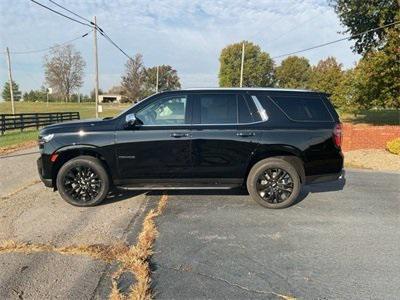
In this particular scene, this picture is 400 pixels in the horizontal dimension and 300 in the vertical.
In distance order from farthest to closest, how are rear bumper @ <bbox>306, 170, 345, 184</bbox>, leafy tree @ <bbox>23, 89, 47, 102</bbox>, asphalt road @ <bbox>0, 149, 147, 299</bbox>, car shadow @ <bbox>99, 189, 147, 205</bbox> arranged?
leafy tree @ <bbox>23, 89, 47, 102</bbox>, car shadow @ <bbox>99, 189, 147, 205</bbox>, rear bumper @ <bbox>306, 170, 345, 184</bbox>, asphalt road @ <bbox>0, 149, 147, 299</bbox>

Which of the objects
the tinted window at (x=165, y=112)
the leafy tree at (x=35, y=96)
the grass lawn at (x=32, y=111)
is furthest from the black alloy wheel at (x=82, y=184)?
the leafy tree at (x=35, y=96)

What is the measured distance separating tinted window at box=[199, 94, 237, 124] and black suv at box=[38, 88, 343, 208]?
0.05 feet

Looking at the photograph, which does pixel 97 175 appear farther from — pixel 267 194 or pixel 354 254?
pixel 354 254

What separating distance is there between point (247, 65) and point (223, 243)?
84.8 metres

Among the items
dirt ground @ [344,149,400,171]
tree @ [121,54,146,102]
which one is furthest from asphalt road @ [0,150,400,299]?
tree @ [121,54,146,102]

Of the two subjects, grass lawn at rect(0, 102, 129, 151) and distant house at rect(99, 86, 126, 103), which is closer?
grass lawn at rect(0, 102, 129, 151)

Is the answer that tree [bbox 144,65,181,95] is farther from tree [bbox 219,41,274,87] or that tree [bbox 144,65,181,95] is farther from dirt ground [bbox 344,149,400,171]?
dirt ground [bbox 344,149,400,171]

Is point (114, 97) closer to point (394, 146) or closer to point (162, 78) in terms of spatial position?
point (162, 78)

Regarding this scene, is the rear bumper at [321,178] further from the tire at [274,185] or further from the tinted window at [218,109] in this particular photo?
the tinted window at [218,109]

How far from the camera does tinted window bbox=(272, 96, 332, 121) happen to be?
20.6 feet

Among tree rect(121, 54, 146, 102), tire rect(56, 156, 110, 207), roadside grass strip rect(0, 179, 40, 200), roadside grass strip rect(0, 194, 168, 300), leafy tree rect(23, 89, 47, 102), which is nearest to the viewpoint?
roadside grass strip rect(0, 194, 168, 300)

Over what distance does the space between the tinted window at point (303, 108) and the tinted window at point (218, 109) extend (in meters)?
0.69

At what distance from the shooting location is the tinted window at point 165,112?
20.3 feet

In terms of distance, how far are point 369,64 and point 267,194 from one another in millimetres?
13506
